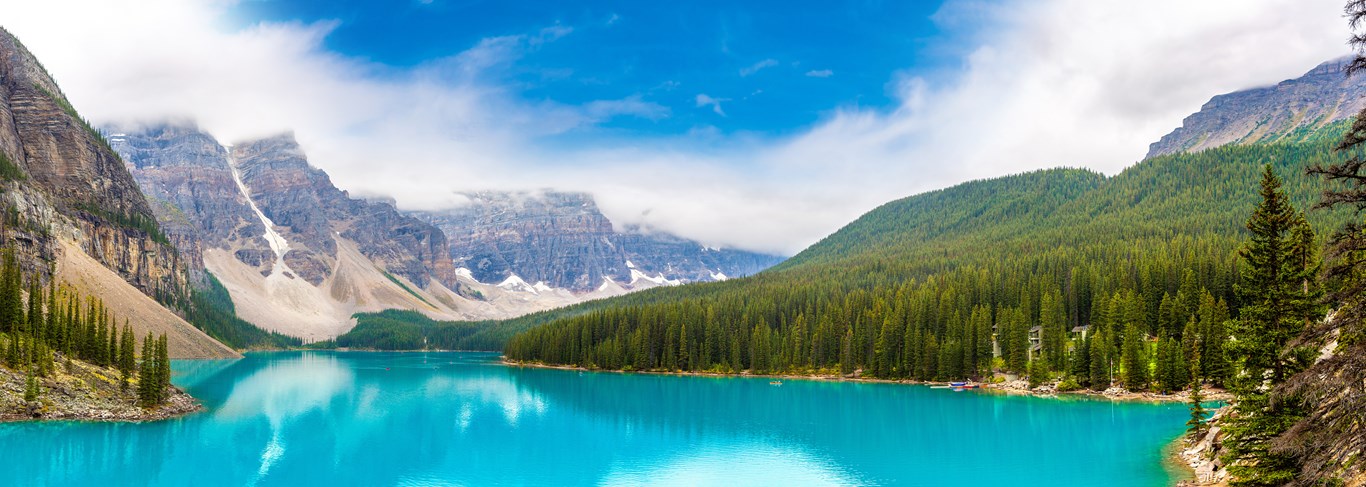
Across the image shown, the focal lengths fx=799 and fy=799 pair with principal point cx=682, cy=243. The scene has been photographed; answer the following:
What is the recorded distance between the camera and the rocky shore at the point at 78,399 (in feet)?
191

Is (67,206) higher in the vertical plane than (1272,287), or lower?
higher

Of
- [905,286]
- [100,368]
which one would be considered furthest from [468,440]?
[905,286]

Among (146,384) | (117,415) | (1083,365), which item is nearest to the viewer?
(117,415)

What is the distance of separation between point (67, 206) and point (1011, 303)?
17979 cm

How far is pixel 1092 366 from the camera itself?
86812 mm

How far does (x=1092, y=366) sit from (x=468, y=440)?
65895 millimetres

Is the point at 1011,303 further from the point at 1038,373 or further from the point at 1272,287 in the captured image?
the point at 1272,287

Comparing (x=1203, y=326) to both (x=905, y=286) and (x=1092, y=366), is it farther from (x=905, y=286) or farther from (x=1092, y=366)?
(x=905, y=286)

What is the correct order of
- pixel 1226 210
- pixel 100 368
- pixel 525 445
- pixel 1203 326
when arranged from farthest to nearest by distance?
pixel 1226 210 < pixel 1203 326 < pixel 100 368 < pixel 525 445

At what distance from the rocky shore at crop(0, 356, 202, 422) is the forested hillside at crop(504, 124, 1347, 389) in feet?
272

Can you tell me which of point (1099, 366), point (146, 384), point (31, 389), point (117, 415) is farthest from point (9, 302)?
point (1099, 366)

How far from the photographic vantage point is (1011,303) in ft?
382

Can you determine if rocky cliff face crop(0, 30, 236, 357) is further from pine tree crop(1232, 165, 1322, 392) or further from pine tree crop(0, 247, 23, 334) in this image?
pine tree crop(1232, 165, 1322, 392)

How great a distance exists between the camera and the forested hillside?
92.9 m
